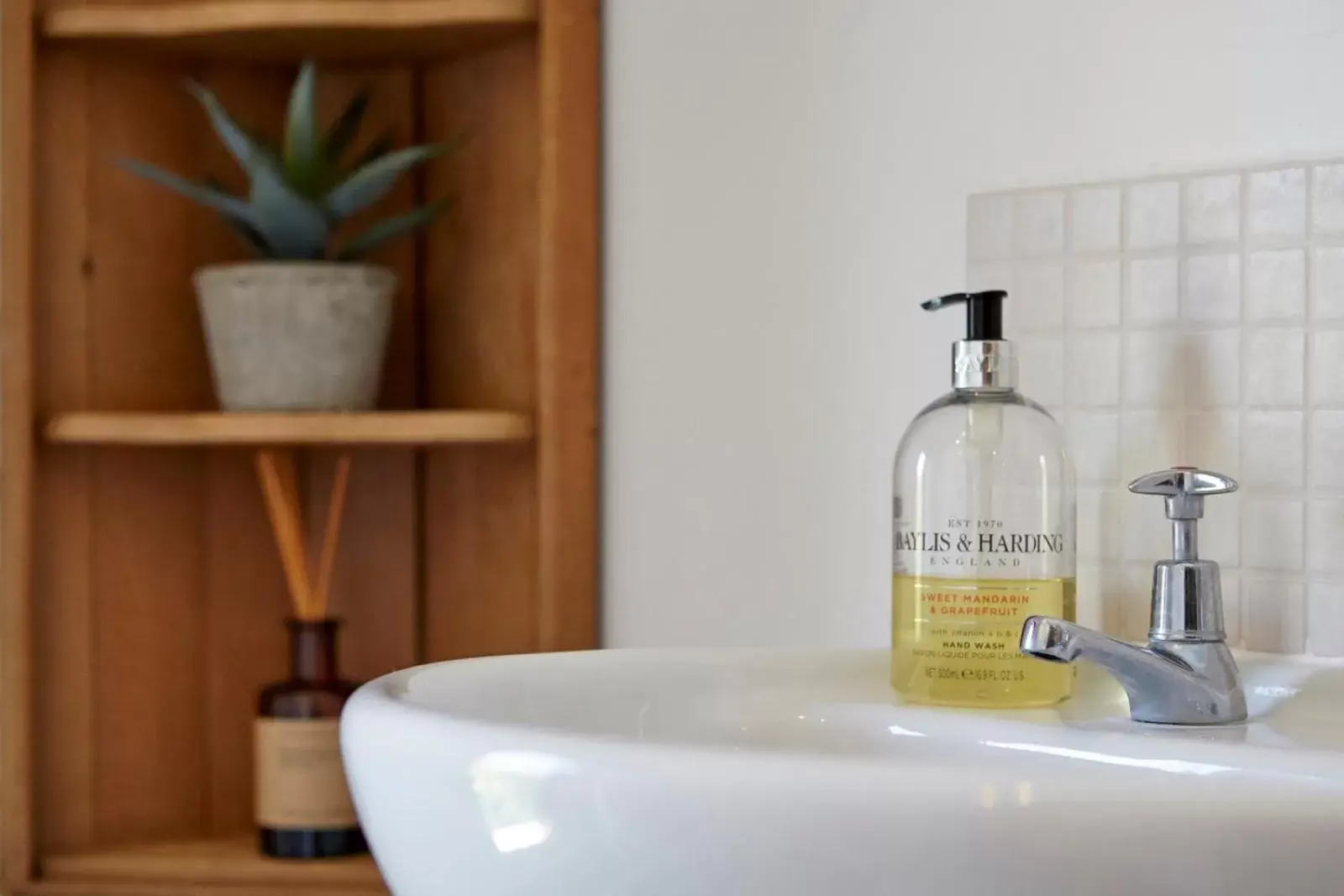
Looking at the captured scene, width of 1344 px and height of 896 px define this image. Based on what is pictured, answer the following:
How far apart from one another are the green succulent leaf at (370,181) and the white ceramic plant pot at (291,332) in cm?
4

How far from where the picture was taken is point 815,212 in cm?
98

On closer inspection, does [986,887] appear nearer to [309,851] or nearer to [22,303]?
[309,851]

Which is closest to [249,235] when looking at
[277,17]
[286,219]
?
[286,219]

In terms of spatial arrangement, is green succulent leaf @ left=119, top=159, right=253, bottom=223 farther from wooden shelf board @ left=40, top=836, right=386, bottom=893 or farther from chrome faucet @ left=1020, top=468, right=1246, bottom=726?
chrome faucet @ left=1020, top=468, right=1246, bottom=726

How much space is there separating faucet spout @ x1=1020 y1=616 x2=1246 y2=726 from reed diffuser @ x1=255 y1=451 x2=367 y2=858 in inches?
22.7

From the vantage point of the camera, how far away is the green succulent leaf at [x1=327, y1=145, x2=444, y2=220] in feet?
3.52

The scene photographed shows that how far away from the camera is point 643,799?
46 cm

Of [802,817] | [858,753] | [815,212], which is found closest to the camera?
[802,817]

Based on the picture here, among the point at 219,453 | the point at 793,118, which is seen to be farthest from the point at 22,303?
the point at 793,118

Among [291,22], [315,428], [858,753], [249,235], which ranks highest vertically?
[291,22]

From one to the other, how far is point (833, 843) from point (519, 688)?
310 millimetres

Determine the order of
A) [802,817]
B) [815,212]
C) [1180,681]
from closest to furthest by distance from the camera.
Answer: [802,817] → [1180,681] → [815,212]

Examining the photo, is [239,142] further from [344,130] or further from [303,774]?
[303,774]

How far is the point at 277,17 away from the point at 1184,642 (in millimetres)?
726
